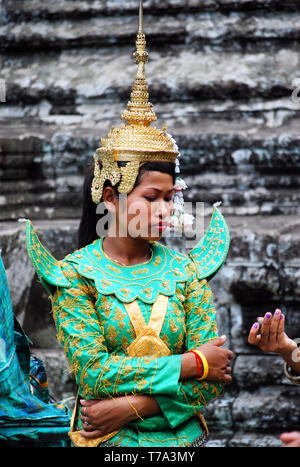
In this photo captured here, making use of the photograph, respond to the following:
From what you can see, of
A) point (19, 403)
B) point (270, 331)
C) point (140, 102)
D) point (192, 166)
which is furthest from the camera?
point (192, 166)

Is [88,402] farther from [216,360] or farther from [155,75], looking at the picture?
[155,75]

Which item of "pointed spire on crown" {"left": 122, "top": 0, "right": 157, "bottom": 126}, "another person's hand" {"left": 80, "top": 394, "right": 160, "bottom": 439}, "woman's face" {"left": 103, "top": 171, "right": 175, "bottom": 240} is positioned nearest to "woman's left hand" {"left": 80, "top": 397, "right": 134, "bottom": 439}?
"another person's hand" {"left": 80, "top": 394, "right": 160, "bottom": 439}

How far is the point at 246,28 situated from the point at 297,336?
2.04 metres

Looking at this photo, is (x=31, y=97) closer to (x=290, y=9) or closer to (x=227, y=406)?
(x=290, y=9)

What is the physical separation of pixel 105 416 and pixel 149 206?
2.59ft

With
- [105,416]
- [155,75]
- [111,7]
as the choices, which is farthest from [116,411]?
[111,7]

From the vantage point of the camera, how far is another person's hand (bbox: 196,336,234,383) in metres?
2.75

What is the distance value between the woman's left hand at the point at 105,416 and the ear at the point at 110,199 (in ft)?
2.40

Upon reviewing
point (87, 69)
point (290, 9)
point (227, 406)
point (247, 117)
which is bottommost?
point (227, 406)

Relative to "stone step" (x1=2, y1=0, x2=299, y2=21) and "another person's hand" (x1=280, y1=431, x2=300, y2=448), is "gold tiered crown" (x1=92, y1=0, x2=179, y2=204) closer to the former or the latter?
"another person's hand" (x1=280, y1=431, x2=300, y2=448)

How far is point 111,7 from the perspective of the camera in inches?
204

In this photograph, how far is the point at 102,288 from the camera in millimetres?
2816

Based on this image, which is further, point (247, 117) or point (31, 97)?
point (31, 97)
